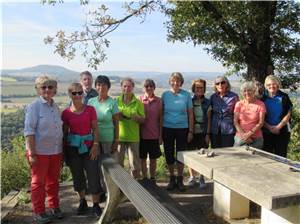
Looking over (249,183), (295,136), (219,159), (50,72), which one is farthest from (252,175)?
(295,136)

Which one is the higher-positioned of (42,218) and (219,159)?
(219,159)

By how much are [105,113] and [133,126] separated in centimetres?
61

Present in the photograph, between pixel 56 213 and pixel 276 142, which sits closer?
pixel 56 213

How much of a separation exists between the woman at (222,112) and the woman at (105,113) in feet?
4.73

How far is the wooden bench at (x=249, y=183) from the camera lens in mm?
3799

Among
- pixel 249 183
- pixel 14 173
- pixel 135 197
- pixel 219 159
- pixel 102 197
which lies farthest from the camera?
pixel 14 173

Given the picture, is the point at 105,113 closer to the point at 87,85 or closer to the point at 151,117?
the point at 87,85

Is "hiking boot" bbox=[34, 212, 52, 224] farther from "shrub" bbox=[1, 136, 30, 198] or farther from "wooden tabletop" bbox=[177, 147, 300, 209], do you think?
"shrub" bbox=[1, 136, 30, 198]

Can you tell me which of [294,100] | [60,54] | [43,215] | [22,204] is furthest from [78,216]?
[294,100]

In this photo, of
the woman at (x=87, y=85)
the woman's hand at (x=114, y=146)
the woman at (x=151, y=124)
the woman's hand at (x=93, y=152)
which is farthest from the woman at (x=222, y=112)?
the woman's hand at (x=93, y=152)

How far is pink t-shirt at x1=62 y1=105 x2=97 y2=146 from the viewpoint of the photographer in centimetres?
551

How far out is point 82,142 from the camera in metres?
5.53

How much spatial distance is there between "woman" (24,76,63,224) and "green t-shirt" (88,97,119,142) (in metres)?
0.58

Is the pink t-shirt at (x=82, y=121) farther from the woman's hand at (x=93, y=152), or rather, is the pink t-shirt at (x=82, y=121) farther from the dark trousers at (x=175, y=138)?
the dark trousers at (x=175, y=138)
